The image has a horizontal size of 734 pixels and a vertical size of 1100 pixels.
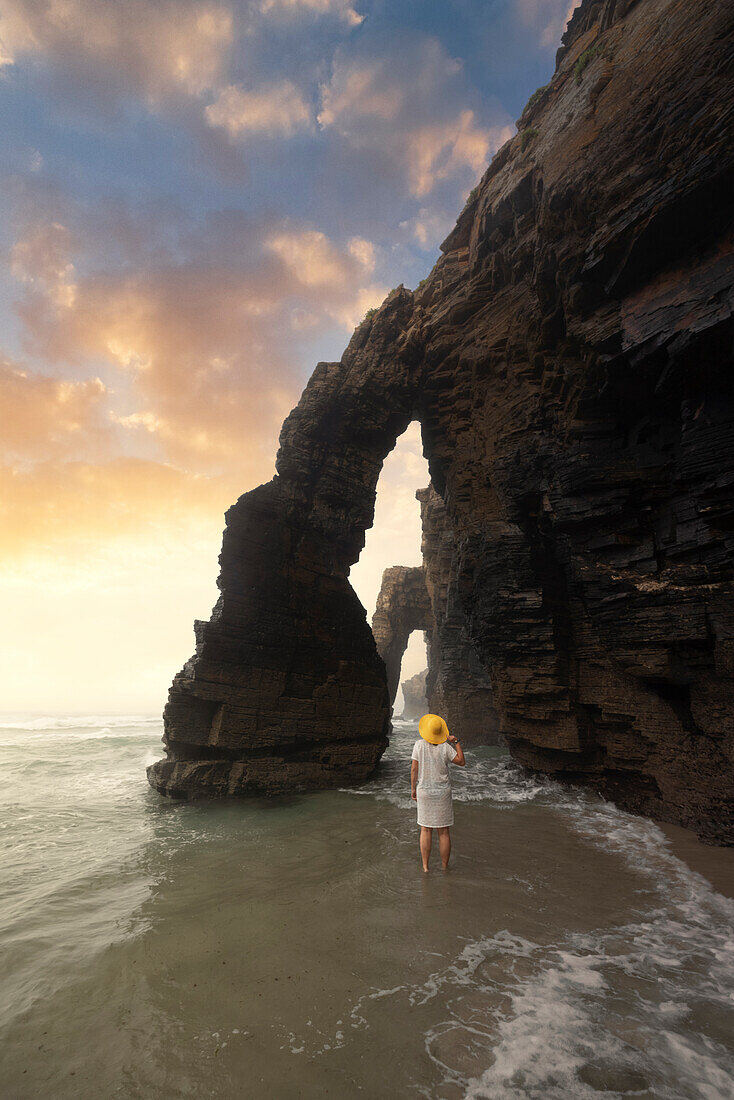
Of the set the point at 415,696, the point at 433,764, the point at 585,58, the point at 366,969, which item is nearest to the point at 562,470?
the point at 433,764

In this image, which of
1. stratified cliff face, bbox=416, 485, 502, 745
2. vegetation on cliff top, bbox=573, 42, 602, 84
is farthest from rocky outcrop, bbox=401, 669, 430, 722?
vegetation on cliff top, bbox=573, 42, 602, 84

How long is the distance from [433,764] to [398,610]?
32.1 metres

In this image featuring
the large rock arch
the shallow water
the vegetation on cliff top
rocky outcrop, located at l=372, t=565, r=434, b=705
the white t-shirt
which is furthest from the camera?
rocky outcrop, located at l=372, t=565, r=434, b=705

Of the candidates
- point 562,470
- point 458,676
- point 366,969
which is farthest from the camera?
point 458,676

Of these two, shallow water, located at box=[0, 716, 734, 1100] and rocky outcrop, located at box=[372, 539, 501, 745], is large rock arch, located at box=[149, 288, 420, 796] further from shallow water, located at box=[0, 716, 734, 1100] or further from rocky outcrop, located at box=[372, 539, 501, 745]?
rocky outcrop, located at box=[372, 539, 501, 745]

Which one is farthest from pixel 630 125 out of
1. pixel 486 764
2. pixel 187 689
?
pixel 486 764

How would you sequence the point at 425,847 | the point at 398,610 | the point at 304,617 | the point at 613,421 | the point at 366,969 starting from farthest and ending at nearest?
1. the point at 398,610
2. the point at 304,617
3. the point at 613,421
4. the point at 425,847
5. the point at 366,969

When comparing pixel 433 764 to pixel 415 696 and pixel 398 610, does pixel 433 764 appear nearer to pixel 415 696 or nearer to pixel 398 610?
pixel 398 610

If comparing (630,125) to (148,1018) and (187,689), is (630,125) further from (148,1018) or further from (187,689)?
(187,689)

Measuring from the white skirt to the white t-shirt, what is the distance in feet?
0.30

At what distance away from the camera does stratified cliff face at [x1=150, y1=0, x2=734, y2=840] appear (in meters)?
8.63

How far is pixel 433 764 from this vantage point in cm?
638

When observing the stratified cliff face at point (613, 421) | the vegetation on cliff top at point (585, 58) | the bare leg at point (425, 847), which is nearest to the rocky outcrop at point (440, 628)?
A: the stratified cliff face at point (613, 421)

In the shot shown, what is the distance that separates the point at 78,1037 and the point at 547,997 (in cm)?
358
